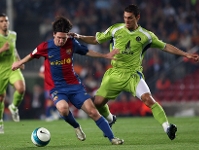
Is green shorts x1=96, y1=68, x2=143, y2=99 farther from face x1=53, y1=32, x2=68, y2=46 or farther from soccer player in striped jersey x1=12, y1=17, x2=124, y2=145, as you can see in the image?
face x1=53, y1=32, x2=68, y2=46

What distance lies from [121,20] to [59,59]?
1445cm

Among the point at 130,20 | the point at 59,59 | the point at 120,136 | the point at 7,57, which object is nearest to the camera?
the point at 59,59

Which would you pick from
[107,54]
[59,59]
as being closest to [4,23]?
[59,59]

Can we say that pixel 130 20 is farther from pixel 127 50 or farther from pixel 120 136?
pixel 120 136

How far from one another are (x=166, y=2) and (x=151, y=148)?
1611 centimetres

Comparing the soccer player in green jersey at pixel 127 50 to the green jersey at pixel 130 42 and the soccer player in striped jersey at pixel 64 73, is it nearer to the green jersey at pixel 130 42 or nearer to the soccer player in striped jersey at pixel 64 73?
the green jersey at pixel 130 42

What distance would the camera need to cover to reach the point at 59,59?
33.0 ft

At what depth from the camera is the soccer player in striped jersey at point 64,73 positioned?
985 cm

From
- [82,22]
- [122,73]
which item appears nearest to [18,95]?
[122,73]

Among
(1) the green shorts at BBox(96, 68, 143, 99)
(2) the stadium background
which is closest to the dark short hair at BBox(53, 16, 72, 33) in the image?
(1) the green shorts at BBox(96, 68, 143, 99)

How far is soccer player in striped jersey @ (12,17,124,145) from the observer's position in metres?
9.85

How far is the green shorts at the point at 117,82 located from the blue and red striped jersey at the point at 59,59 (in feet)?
3.35

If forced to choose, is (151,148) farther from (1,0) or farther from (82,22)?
(1,0)

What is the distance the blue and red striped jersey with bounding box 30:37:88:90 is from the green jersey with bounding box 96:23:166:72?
1.17 metres
